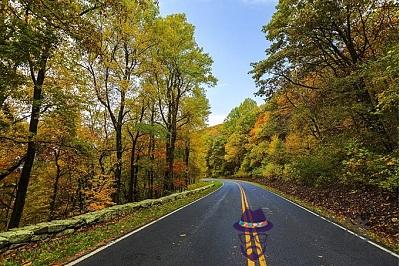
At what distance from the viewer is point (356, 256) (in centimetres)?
623

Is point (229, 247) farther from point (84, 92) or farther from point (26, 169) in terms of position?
point (84, 92)

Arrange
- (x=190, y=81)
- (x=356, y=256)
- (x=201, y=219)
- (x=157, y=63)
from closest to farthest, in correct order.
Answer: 1. (x=356, y=256)
2. (x=201, y=219)
3. (x=157, y=63)
4. (x=190, y=81)

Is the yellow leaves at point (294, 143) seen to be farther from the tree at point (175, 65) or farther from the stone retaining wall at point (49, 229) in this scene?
the stone retaining wall at point (49, 229)

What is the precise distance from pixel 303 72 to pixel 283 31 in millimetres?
2832

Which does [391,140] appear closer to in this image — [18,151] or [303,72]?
[303,72]

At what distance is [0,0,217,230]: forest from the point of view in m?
7.96

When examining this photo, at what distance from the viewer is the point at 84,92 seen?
→ 16234mm

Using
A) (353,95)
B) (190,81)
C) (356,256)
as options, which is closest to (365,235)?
(356,256)

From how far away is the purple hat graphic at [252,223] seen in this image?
29.9 feet

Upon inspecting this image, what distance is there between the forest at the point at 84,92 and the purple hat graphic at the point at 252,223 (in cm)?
685

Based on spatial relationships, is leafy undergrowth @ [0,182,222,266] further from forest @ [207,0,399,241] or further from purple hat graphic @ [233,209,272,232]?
forest @ [207,0,399,241]

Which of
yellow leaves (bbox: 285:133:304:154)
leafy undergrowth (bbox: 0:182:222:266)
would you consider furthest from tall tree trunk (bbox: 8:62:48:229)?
yellow leaves (bbox: 285:133:304:154)

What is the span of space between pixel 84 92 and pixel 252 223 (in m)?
11.4

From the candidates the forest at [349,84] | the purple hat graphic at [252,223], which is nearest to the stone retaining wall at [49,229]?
the purple hat graphic at [252,223]
